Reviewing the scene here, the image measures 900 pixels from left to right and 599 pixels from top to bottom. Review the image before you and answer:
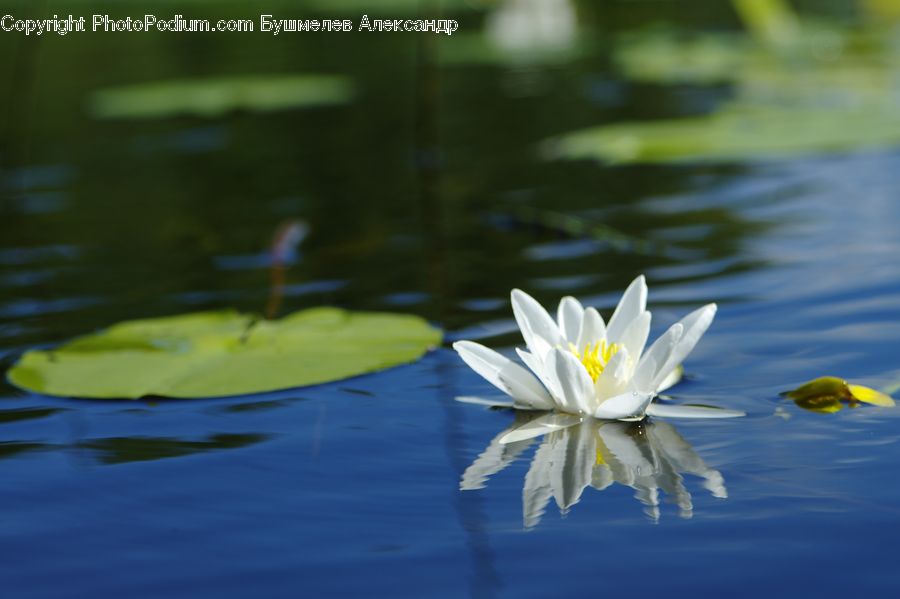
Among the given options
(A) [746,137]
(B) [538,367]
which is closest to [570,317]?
(B) [538,367]

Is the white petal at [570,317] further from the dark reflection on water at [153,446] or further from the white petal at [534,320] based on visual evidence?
the dark reflection on water at [153,446]

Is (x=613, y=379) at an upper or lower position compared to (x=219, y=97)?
lower

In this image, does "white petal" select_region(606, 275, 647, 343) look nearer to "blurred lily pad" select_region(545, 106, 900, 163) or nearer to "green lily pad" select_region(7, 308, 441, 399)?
"green lily pad" select_region(7, 308, 441, 399)

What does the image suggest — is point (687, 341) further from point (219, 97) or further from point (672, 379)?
point (219, 97)

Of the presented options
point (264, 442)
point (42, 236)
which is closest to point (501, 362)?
point (264, 442)

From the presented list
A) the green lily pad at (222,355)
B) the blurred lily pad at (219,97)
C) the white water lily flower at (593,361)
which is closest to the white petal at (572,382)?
the white water lily flower at (593,361)

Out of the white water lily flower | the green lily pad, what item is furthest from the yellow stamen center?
the green lily pad
